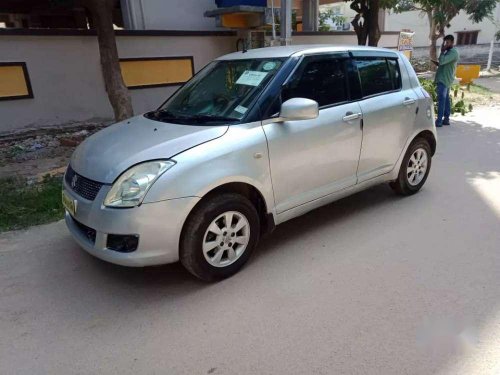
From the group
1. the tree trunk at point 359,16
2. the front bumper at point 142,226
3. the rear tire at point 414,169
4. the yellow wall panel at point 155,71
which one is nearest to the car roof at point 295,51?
the rear tire at point 414,169

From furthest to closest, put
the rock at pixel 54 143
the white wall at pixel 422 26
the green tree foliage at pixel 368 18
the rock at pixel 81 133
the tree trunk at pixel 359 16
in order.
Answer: the white wall at pixel 422 26 < the tree trunk at pixel 359 16 < the green tree foliage at pixel 368 18 < the rock at pixel 81 133 < the rock at pixel 54 143

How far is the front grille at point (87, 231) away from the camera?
289cm

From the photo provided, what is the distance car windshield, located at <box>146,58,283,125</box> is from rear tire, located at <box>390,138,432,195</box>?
→ 6.26ft

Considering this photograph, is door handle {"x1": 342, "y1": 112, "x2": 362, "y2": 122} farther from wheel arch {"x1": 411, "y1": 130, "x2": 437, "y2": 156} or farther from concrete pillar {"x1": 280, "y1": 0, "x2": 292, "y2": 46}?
Answer: concrete pillar {"x1": 280, "y1": 0, "x2": 292, "y2": 46}

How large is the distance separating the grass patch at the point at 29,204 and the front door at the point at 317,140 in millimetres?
2548

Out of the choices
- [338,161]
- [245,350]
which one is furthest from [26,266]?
[338,161]

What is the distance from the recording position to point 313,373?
7.20 ft

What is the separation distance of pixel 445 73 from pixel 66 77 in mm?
7353

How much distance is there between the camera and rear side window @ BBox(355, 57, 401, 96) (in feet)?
12.8

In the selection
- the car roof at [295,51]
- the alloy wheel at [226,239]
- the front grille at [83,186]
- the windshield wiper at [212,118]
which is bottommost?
the alloy wheel at [226,239]

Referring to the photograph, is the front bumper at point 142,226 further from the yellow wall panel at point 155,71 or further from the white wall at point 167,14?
the white wall at point 167,14

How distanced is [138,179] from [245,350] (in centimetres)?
127

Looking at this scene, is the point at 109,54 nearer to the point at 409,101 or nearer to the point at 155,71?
the point at 155,71

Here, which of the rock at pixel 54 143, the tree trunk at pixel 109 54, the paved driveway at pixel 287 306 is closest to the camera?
the paved driveway at pixel 287 306
